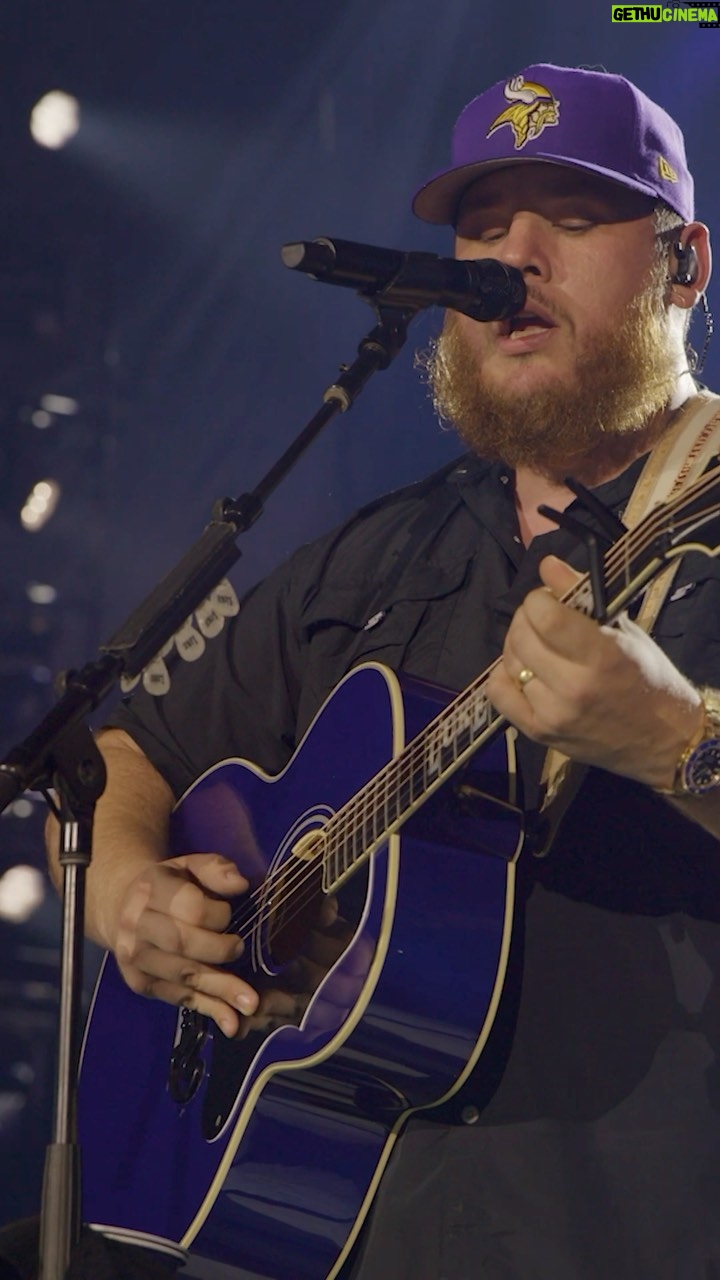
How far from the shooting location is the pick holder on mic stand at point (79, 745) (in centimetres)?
178

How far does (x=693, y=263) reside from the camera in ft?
8.98

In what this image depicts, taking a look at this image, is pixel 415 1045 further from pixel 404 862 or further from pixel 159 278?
pixel 159 278

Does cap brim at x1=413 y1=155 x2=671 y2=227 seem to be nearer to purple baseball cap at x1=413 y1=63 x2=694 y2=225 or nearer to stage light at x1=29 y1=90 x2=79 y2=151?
purple baseball cap at x1=413 y1=63 x2=694 y2=225

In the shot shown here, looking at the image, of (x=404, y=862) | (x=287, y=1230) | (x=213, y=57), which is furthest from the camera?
(x=213, y=57)

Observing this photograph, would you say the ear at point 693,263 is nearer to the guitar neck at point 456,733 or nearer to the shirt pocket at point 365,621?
the shirt pocket at point 365,621

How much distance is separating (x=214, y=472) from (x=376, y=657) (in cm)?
267

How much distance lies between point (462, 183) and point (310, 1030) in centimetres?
151

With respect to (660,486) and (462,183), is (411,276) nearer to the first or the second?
(660,486)

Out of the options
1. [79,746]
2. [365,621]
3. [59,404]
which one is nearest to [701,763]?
[79,746]

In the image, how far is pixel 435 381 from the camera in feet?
9.62

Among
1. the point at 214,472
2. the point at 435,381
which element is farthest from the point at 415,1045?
the point at 214,472

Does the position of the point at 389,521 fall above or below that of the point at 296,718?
above

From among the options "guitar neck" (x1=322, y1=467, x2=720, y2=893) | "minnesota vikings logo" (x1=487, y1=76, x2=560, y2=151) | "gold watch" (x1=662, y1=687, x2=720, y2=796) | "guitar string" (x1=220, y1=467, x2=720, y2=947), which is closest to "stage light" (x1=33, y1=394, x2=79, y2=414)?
"minnesota vikings logo" (x1=487, y1=76, x2=560, y2=151)

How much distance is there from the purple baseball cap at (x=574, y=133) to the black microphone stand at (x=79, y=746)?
0.56 m
